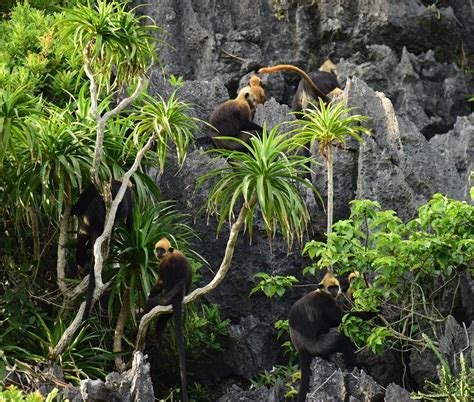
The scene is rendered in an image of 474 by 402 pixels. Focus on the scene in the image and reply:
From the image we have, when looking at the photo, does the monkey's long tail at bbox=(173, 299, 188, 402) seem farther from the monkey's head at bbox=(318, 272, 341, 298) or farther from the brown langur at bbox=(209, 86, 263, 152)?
the brown langur at bbox=(209, 86, 263, 152)

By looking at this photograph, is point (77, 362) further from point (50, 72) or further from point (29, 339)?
point (50, 72)

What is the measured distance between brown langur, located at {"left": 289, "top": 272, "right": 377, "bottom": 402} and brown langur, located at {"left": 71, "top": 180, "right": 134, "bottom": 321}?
185 centimetres

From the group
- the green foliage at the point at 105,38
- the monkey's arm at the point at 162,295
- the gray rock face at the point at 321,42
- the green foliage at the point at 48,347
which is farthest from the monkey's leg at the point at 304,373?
the gray rock face at the point at 321,42

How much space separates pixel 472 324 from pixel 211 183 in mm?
3412

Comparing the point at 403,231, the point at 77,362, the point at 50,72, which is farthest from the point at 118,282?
the point at 50,72

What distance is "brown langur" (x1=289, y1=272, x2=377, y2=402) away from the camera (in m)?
10.3

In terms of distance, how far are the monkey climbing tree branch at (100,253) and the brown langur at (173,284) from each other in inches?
19.2

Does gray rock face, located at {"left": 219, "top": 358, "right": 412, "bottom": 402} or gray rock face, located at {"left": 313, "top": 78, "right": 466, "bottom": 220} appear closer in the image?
gray rock face, located at {"left": 219, "top": 358, "right": 412, "bottom": 402}

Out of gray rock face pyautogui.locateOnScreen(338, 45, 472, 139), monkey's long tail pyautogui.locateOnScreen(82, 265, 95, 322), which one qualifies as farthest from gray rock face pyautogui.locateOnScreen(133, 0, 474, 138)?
monkey's long tail pyautogui.locateOnScreen(82, 265, 95, 322)

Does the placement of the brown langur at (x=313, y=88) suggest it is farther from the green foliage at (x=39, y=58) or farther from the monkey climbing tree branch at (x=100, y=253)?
the monkey climbing tree branch at (x=100, y=253)

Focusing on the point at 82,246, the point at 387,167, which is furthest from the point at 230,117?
the point at 82,246

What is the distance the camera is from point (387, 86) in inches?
560

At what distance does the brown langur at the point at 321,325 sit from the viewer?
405 inches

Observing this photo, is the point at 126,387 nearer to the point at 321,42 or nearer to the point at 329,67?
the point at 329,67
